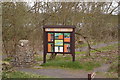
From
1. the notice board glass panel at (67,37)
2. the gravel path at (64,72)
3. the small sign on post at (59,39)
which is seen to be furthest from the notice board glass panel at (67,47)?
the gravel path at (64,72)

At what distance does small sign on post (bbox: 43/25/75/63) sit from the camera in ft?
38.0

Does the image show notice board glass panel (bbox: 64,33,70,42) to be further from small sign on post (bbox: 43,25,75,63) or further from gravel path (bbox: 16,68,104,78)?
gravel path (bbox: 16,68,104,78)

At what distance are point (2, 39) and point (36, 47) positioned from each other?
2879mm

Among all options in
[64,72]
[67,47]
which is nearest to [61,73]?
[64,72]

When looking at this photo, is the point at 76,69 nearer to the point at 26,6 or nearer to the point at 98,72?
the point at 98,72

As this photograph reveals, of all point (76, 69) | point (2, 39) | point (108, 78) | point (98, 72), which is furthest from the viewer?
point (2, 39)

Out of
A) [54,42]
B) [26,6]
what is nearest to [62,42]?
[54,42]

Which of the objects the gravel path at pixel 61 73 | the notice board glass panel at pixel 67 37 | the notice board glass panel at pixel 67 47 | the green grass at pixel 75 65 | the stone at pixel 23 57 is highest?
the notice board glass panel at pixel 67 37

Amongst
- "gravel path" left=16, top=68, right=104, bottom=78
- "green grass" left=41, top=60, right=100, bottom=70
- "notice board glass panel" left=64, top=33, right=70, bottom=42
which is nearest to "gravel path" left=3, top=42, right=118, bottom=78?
"gravel path" left=16, top=68, right=104, bottom=78

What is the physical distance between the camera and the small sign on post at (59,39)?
11578mm

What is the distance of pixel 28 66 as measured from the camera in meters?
11.1

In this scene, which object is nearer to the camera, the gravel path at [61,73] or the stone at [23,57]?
the gravel path at [61,73]

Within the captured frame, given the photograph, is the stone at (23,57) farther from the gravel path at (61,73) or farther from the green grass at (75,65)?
the green grass at (75,65)

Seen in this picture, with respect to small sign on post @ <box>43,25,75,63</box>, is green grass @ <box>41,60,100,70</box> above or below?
below
